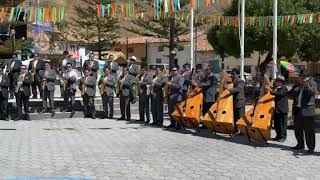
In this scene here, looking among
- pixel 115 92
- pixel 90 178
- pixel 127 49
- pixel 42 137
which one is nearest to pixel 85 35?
pixel 127 49

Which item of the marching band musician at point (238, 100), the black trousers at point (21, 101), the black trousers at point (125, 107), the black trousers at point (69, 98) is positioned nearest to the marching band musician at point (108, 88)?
the black trousers at point (125, 107)

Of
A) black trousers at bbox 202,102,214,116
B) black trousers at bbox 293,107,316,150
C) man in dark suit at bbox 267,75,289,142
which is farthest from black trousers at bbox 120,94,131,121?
black trousers at bbox 293,107,316,150

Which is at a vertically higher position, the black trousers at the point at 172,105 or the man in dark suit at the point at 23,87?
the man in dark suit at the point at 23,87

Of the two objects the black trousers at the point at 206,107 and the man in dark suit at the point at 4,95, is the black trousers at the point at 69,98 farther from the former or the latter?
the black trousers at the point at 206,107

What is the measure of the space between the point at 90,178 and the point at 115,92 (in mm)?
9726

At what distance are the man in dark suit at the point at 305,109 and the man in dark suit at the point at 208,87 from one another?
2.91 meters

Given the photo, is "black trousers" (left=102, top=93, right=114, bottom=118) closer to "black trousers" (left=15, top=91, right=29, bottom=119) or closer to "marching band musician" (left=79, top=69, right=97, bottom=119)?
"marching band musician" (left=79, top=69, right=97, bottom=119)

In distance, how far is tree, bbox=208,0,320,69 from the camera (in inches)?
1210

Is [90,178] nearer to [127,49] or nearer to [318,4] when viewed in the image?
[318,4]

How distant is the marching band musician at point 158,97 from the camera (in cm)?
1502

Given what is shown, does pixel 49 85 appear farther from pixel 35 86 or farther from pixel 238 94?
pixel 238 94

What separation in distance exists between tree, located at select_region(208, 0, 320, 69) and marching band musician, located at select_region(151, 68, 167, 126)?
16.6 m

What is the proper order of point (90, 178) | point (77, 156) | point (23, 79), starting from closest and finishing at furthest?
point (90, 178) → point (77, 156) → point (23, 79)

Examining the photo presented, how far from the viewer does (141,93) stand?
16062 mm
